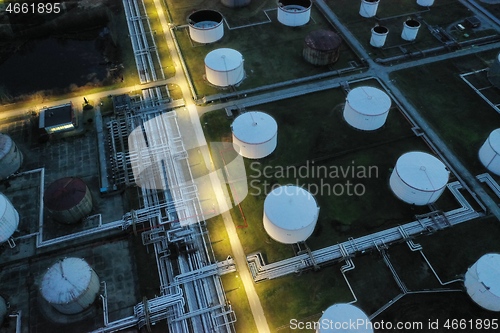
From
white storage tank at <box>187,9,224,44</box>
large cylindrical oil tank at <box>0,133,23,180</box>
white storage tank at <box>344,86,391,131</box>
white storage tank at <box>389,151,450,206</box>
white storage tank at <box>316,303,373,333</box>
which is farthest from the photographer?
white storage tank at <box>187,9,224,44</box>

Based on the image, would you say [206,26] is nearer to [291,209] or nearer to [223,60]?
[223,60]

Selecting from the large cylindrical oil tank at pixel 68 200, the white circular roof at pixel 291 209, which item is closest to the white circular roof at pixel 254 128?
the white circular roof at pixel 291 209

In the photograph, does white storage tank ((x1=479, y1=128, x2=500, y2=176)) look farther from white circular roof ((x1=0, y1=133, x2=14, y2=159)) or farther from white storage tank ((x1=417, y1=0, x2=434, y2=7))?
white circular roof ((x1=0, y1=133, x2=14, y2=159))

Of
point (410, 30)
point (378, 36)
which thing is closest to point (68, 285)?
point (378, 36)

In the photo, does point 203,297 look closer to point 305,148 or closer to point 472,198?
point 305,148

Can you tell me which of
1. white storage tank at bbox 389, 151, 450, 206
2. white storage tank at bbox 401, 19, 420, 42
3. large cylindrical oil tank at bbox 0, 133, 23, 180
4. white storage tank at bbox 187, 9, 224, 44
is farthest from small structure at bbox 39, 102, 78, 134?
white storage tank at bbox 401, 19, 420, 42

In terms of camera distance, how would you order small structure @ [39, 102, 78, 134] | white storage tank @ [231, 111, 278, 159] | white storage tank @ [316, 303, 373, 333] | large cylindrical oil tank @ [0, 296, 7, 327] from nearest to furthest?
white storage tank @ [316, 303, 373, 333], large cylindrical oil tank @ [0, 296, 7, 327], white storage tank @ [231, 111, 278, 159], small structure @ [39, 102, 78, 134]

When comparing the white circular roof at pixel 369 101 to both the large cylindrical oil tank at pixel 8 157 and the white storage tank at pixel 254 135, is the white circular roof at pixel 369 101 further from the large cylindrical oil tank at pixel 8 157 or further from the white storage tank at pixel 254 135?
the large cylindrical oil tank at pixel 8 157
